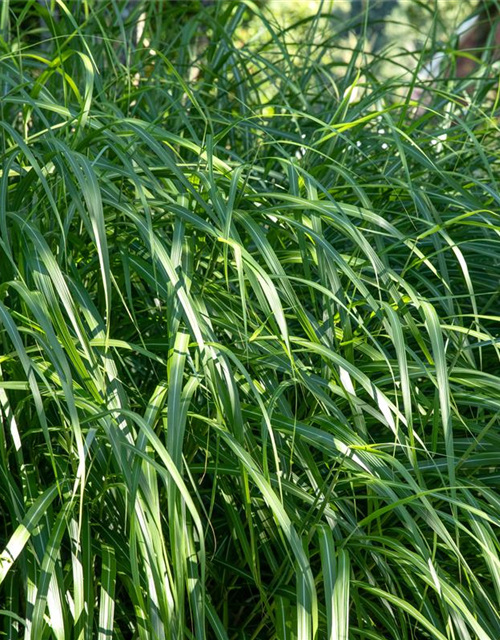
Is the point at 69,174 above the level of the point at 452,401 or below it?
above

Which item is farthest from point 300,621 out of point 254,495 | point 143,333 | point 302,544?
point 143,333

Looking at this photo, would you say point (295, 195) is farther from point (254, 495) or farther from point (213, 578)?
point (213, 578)

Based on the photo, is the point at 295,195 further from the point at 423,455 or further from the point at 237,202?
the point at 423,455

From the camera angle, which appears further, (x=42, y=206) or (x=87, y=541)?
(x=42, y=206)

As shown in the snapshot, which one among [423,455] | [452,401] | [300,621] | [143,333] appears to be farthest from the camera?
[143,333]

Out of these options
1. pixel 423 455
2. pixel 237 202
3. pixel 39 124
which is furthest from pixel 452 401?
pixel 39 124

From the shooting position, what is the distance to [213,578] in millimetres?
1280

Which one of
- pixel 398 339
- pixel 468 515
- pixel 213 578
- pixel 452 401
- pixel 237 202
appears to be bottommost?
pixel 213 578

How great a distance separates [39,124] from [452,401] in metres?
1.07

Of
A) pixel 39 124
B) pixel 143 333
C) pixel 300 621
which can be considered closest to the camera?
pixel 300 621

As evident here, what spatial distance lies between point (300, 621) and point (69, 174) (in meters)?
0.68

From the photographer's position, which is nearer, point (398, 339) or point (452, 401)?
point (398, 339)

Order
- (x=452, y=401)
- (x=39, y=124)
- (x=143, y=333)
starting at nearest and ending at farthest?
(x=452, y=401)
(x=143, y=333)
(x=39, y=124)

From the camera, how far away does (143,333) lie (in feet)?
4.64
